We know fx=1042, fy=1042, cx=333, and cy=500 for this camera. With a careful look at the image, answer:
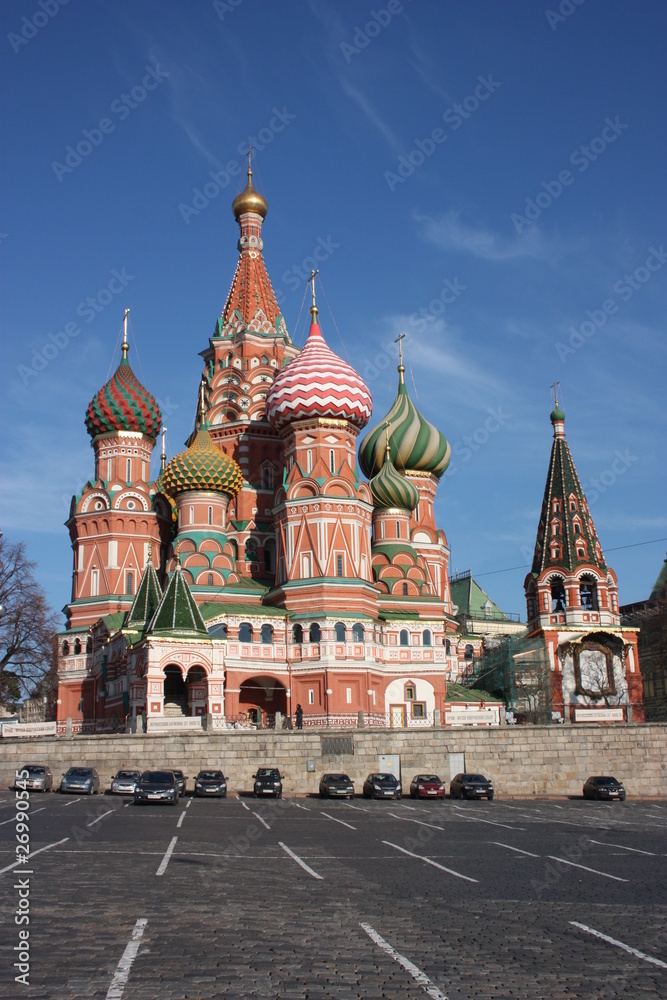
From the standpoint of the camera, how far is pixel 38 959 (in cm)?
831

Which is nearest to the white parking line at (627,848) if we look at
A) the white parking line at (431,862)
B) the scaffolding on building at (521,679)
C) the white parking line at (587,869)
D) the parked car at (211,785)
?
the white parking line at (587,869)

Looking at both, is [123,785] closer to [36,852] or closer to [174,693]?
[174,693]

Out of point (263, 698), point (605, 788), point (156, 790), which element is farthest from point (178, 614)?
point (605, 788)

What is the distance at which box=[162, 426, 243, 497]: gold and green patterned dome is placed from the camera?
166 feet

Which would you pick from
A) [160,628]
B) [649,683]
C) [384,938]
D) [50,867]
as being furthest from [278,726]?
[649,683]

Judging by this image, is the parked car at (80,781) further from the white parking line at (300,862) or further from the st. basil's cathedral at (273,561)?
the white parking line at (300,862)

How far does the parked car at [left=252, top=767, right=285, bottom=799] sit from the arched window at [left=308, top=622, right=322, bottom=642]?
47.3 feet

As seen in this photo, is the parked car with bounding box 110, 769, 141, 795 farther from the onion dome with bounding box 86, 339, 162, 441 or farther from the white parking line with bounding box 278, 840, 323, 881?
the onion dome with bounding box 86, 339, 162, 441

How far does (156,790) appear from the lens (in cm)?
2652

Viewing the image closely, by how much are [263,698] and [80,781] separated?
53.8 ft

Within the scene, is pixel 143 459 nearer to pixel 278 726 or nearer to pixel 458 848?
pixel 278 726

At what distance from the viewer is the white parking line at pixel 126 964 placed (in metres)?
7.36

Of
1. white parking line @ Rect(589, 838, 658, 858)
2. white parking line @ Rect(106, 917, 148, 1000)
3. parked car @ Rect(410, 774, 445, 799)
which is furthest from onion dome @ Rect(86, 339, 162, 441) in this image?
white parking line @ Rect(106, 917, 148, 1000)

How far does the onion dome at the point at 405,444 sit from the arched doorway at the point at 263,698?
1804 cm
